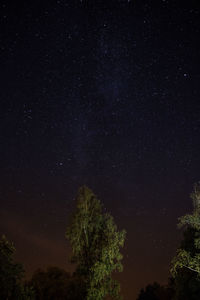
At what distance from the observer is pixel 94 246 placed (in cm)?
1812

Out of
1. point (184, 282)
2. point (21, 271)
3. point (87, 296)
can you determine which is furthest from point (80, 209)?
point (184, 282)

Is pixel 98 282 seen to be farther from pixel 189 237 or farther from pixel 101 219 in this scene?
pixel 189 237

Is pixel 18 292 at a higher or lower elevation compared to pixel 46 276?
lower

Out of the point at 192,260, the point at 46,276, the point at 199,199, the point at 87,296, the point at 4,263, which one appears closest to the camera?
the point at 4,263

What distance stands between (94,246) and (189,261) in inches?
283

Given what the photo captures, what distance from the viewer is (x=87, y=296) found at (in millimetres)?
15820

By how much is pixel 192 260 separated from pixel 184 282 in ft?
39.3

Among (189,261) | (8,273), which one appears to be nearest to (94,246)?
(189,261)

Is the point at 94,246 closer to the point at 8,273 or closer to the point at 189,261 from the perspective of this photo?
the point at 189,261

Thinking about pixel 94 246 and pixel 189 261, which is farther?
pixel 94 246

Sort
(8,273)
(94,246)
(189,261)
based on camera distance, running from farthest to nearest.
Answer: (94,246)
(189,261)
(8,273)

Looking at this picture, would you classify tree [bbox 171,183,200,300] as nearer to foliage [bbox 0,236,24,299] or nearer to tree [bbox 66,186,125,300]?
tree [bbox 66,186,125,300]

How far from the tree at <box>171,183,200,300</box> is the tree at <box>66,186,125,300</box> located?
404 centimetres

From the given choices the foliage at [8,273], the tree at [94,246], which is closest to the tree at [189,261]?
the tree at [94,246]
